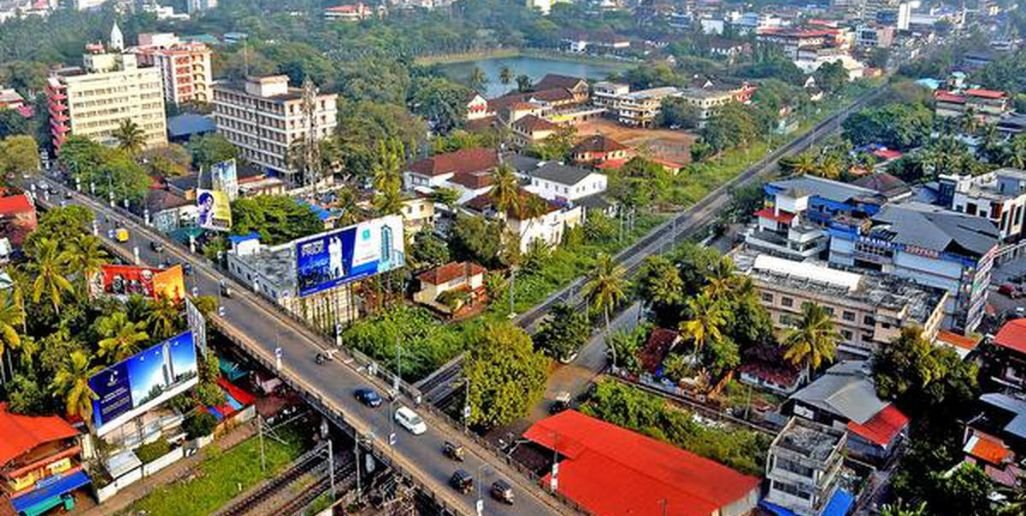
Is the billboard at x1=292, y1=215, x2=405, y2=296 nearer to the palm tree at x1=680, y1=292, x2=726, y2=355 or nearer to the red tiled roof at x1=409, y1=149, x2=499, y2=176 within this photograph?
the palm tree at x1=680, y1=292, x2=726, y2=355

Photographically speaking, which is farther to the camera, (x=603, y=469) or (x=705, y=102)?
(x=705, y=102)

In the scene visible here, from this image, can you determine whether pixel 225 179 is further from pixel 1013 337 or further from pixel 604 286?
pixel 1013 337

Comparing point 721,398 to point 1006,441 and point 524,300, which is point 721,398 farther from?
point 524,300

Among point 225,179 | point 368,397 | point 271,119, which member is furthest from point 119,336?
point 271,119

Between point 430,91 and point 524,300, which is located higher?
point 430,91

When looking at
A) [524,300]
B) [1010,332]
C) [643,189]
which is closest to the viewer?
[1010,332]

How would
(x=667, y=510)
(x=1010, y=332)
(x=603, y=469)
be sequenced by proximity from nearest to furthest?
(x=667, y=510) < (x=603, y=469) < (x=1010, y=332)

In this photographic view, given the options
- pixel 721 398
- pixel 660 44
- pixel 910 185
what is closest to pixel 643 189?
pixel 910 185
